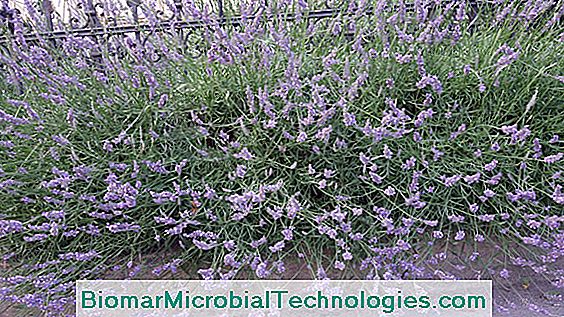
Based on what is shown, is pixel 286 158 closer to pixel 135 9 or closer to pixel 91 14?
pixel 135 9

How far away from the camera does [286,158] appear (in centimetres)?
165

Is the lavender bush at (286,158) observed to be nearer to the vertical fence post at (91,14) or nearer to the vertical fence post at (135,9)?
the vertical fence post at (135,9)

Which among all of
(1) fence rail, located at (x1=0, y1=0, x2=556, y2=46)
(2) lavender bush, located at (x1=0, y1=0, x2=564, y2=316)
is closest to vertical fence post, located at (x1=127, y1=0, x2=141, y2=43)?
(1) fence rail, located at (x1=0, y1=0, x2=556, y2=46)

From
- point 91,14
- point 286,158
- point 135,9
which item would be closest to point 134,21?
point 135,9

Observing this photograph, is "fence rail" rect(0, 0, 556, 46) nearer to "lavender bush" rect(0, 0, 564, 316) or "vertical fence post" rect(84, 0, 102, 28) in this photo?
"vertical fence post" rect(84, 0, 102, 28)

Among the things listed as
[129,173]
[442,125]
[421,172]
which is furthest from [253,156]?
[442,125]

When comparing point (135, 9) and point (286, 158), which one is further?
point (135, 9)

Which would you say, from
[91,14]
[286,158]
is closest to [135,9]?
[91,14]

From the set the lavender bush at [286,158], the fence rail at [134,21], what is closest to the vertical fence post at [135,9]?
the fence rail at [134,21]

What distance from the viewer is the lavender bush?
1.55m

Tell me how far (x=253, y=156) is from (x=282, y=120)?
0.51ft

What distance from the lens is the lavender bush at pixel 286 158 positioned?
1.55 meters

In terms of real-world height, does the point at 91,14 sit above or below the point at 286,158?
above

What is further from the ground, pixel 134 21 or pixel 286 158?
pixel 134 21
